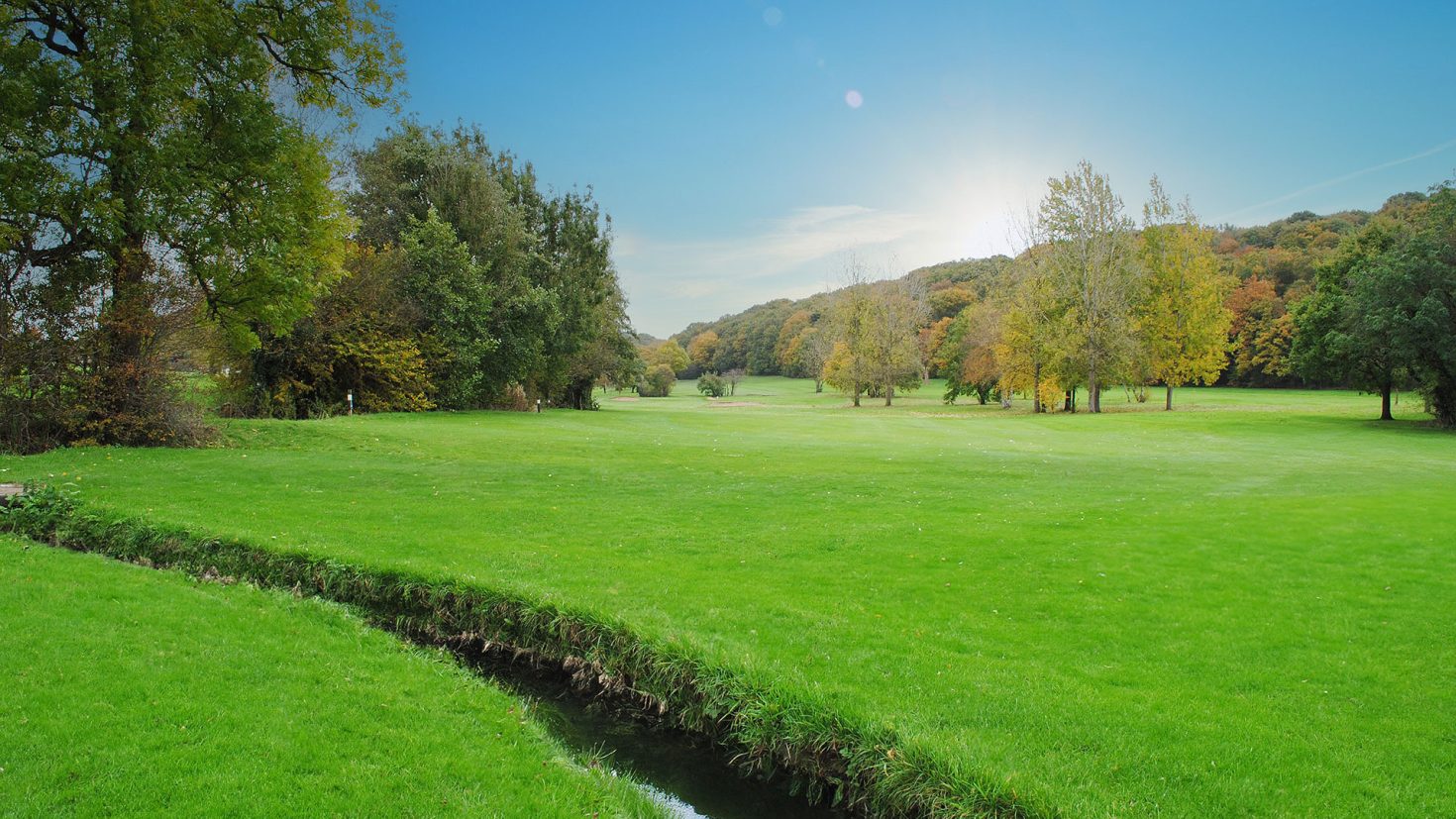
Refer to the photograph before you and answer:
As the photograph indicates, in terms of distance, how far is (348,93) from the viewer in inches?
961

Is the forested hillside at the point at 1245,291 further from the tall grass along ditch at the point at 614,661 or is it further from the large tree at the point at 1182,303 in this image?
the tall grass along ditch at the point at 614,661

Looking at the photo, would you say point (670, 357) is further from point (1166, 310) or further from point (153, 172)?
A: point (153, 172)

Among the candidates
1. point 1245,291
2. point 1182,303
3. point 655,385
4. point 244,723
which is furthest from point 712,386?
point 244,723

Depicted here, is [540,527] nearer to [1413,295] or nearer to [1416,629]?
[1416,629]

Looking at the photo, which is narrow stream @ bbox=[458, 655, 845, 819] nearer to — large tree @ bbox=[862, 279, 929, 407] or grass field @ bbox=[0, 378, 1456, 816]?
grass field @ bbox=[0, 378, 1456, 816]

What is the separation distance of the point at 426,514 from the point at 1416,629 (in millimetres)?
15243

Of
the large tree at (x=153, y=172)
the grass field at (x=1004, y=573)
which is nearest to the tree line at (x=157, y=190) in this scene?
the large tree at (x=153, y=172)

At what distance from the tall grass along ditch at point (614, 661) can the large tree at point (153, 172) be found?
28.3 feet

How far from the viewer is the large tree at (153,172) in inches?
719

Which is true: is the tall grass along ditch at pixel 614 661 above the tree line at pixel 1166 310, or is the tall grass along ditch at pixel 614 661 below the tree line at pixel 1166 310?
below

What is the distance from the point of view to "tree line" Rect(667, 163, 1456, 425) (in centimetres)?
3647

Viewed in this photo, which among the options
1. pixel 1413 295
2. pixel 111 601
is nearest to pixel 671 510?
pixel 111 601

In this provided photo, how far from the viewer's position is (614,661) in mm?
8227

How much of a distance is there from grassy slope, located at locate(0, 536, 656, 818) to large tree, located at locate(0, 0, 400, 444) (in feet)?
48.7
